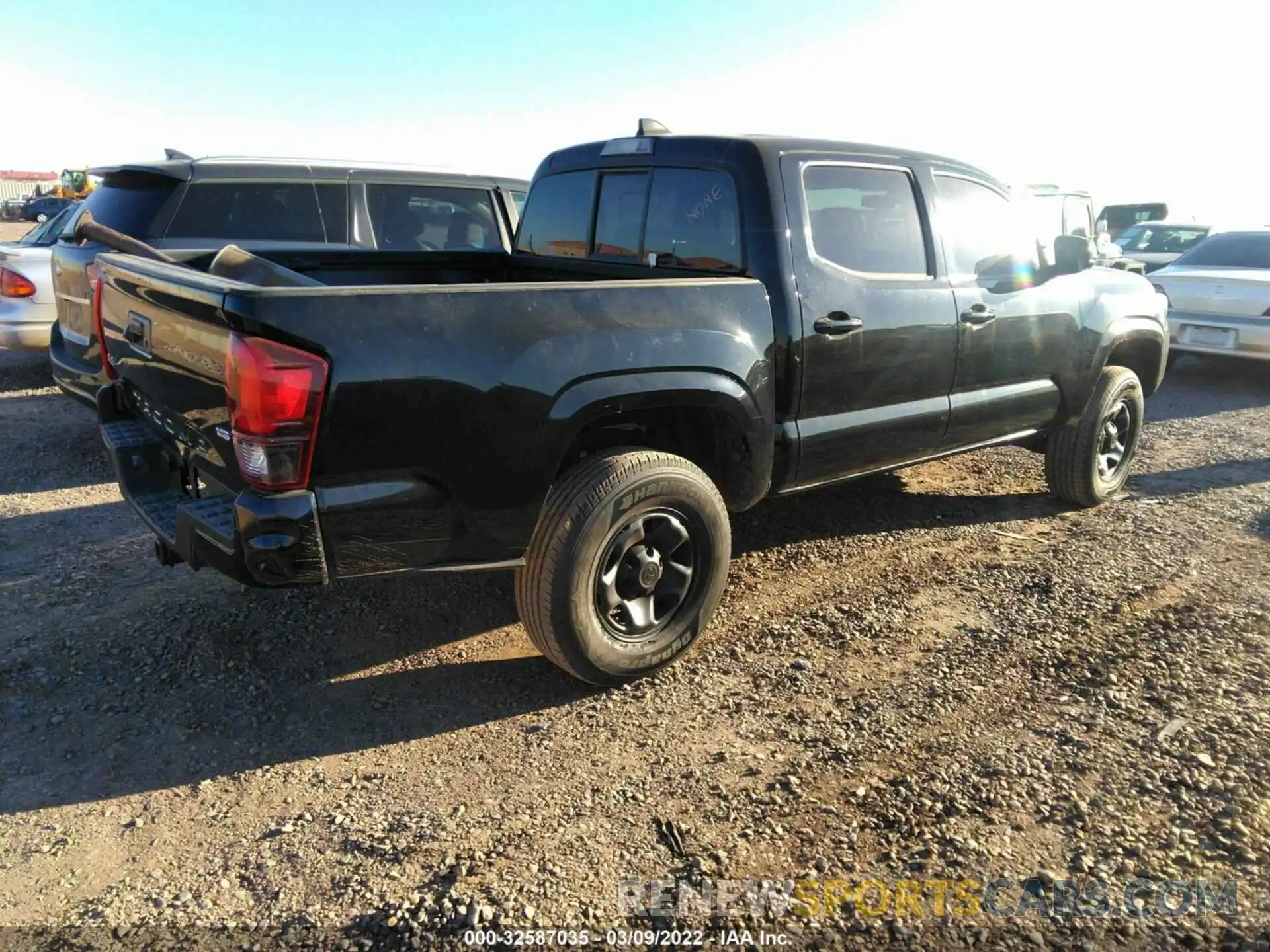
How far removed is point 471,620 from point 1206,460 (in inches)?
213

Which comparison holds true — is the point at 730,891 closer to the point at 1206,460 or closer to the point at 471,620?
the point at 471,620

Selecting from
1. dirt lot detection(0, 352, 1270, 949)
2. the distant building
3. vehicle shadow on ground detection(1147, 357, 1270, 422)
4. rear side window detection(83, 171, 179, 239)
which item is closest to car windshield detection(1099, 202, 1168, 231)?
vehicle shadow on ground detection(1147, 357, 1270, 422)

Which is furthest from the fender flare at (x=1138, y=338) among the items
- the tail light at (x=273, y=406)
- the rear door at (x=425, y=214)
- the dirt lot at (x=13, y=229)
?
the dirt lot at (x=13, y=229)

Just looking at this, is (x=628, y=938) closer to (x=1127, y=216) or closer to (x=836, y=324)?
(x=836, y=324)

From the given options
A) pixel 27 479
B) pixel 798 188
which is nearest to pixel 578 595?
pixel 798 188

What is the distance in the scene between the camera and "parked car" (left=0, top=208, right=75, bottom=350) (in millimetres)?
7012

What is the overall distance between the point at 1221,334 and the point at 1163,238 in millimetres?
5713

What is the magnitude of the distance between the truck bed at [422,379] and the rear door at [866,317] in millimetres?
455

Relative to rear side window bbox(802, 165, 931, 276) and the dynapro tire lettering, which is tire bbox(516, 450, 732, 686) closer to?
the dynapro tire lettering

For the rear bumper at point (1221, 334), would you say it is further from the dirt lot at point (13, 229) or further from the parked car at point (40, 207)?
the parked car at point (40, 207)

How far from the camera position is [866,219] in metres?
3.88

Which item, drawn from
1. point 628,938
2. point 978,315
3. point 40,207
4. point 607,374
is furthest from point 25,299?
point 40,207

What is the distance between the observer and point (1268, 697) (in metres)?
3.13

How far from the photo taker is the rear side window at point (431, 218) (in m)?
6.62
